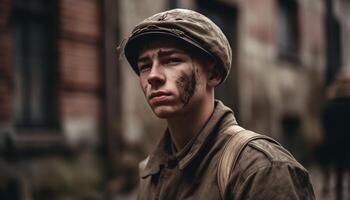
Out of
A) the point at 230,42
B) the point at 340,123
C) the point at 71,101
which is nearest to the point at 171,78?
the point at 340,123

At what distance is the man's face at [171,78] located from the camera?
2.27 m

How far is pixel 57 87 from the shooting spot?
730 cm

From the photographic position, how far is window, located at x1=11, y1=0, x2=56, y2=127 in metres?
6.91

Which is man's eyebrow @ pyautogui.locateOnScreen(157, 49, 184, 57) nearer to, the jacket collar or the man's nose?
the man's nose

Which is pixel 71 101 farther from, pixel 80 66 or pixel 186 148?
pixel 186 148

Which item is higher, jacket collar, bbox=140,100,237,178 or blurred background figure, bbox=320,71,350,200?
jacket collar, bbox=140,100,237,178

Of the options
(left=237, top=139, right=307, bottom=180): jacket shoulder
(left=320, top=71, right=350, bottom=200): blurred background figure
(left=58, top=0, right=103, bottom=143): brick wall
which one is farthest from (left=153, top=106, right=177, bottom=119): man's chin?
(left=58, top=0, right=103, bottom=143): brick wall

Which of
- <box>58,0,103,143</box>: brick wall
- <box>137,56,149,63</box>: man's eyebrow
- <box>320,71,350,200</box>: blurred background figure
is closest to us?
<box>137,56,149,63</box>: man's eyebrow

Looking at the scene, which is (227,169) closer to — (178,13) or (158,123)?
(178,13)

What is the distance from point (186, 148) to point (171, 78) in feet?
0.94

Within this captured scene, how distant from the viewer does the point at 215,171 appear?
2.13m

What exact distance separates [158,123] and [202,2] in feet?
9.60

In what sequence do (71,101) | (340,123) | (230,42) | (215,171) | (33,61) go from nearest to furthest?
(215,171)
(340,123)
(33,61)
(71,101)
(230,42)

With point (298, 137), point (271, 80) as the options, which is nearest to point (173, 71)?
point (271, 80)
